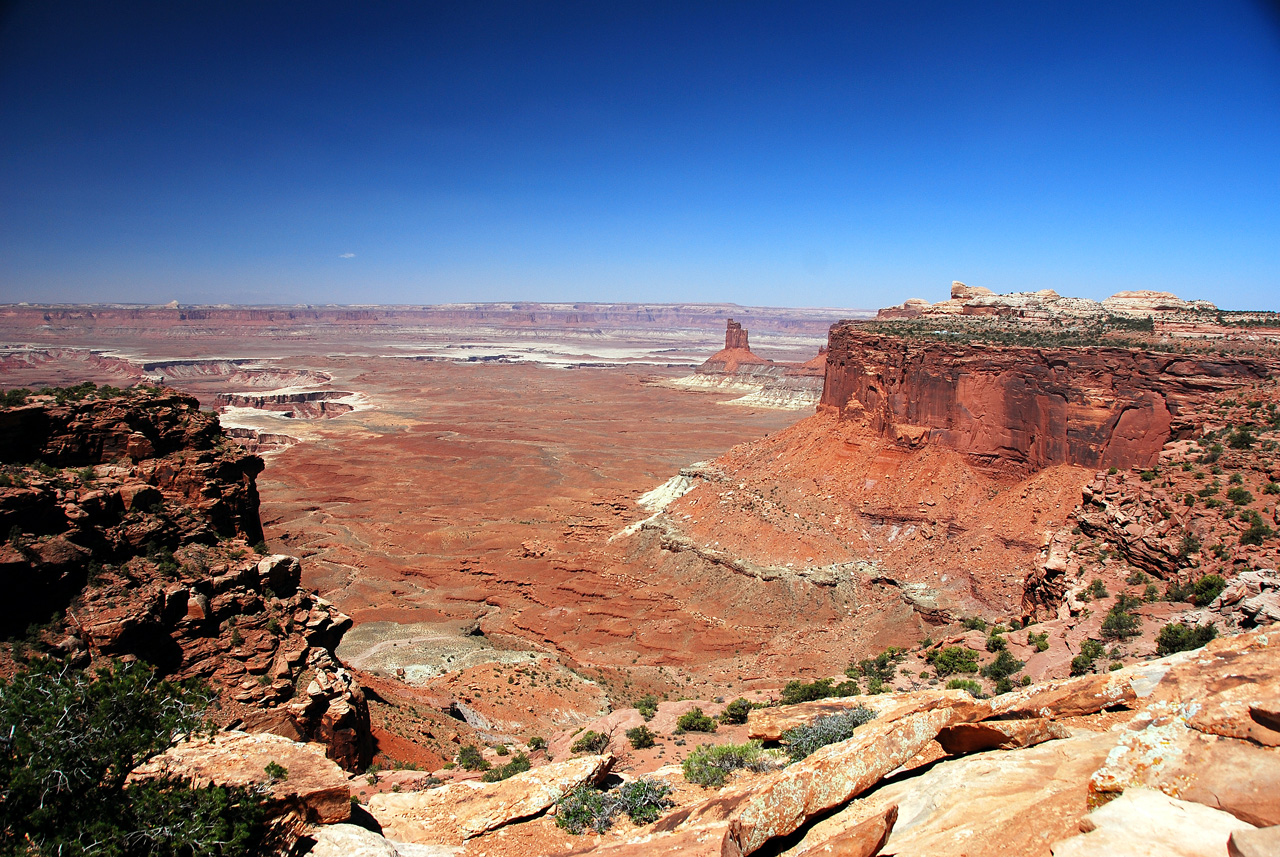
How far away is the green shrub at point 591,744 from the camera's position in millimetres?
15578

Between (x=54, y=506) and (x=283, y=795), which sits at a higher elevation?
(x=54, y=506)

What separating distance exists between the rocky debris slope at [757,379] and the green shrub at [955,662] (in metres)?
86.0

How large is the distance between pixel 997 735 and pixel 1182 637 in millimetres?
9262

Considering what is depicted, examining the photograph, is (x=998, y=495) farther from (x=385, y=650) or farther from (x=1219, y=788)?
(x=385, y=650)

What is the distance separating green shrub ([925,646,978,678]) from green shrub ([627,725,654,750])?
9.24 m

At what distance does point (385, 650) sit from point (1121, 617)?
26.3m

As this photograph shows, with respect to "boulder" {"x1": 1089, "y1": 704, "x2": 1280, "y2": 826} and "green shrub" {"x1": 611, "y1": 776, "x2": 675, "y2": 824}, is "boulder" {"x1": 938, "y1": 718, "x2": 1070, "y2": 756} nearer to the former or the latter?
"boulder" {"x1": 1089, "y1": 704, "x2": 1280, "y2": 826}

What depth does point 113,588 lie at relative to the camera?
13.0 metres

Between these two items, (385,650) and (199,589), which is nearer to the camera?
(199,589)

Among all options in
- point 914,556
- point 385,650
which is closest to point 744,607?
point 914,556

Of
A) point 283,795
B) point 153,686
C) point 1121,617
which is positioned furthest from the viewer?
point 1121,617

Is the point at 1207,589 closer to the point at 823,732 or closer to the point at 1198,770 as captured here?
the point at 823,732

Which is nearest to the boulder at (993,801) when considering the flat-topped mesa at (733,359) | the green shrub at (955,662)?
the green shrub at (955,662)

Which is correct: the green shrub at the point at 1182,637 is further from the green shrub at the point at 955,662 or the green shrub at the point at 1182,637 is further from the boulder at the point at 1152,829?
the boulder at the point at 1152,829
